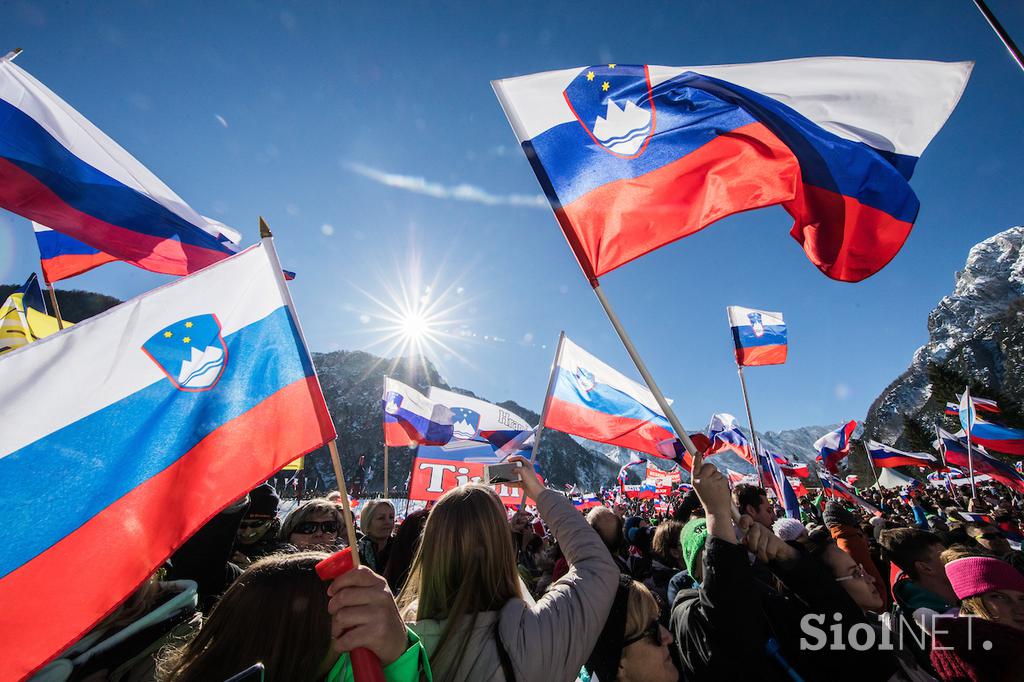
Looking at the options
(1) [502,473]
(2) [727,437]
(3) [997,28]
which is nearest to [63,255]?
(1) [502,473]

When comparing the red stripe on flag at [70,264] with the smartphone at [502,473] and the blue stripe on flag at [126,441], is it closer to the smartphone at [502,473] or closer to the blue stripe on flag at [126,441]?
the blue stripe on flag at [126,441]

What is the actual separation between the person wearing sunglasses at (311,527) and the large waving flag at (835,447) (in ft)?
48.7

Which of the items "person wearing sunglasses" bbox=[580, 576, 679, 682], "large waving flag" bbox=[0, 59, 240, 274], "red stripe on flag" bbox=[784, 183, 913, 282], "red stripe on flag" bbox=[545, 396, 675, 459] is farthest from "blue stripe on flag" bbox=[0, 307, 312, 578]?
"red stripe on flag" bbox=[545, 396, 675, 459]

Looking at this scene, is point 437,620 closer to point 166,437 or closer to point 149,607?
point 149,607

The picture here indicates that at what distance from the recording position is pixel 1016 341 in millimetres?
62094

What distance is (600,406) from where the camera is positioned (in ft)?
22.3

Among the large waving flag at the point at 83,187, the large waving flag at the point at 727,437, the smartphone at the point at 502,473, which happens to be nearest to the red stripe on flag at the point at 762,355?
the large waving flag at the point at 727,437

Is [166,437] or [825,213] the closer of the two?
[166,437]

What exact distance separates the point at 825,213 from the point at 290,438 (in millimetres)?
3831

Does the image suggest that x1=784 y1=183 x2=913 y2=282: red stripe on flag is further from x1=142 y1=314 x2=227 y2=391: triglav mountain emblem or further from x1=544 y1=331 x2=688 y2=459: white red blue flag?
x1=142 y1=314 x2=227 y2=391: triglav mountain emblem

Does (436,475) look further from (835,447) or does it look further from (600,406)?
(835,447)

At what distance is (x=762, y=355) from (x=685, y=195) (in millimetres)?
5728

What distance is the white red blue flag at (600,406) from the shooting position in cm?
645

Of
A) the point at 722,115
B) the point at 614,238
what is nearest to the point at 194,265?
the point at 614,238
